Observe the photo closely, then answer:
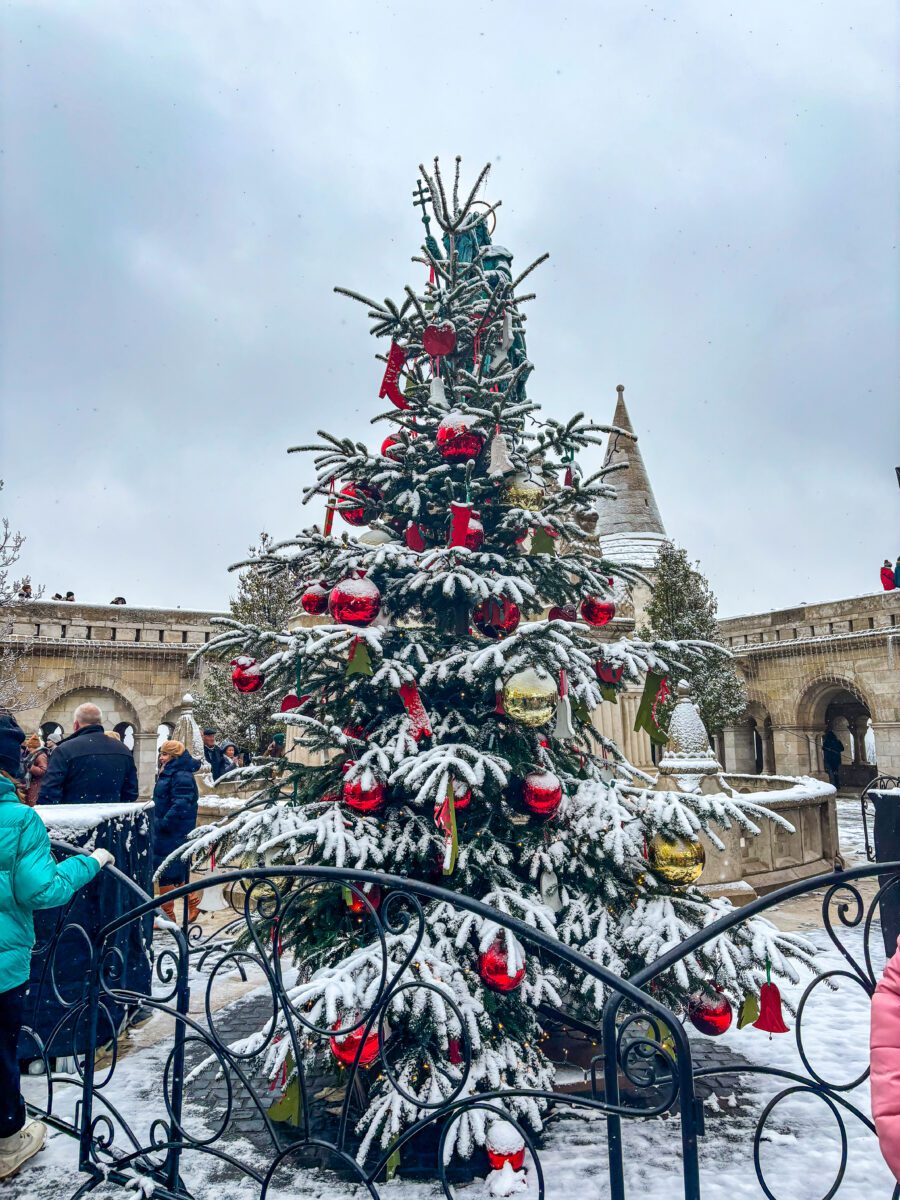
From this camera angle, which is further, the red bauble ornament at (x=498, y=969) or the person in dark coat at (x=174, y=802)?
the person in dark coat at (x=174, y=802)

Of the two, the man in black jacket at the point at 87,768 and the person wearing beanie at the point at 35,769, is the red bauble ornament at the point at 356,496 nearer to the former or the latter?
the man in black jacket at the point at 87,768

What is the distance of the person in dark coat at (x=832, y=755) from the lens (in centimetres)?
2194

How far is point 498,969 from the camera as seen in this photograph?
287 cm

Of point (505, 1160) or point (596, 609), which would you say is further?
point (596, 609)

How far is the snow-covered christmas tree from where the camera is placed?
2.99 m

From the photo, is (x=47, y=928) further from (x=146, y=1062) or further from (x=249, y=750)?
(x=249, y=750)

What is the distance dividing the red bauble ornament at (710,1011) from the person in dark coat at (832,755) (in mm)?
20969

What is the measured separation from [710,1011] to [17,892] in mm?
2855

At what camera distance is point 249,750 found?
632 inches

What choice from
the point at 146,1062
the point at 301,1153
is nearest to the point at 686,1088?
the point at 301,1153

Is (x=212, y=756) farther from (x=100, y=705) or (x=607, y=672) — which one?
(x=607, y=672)

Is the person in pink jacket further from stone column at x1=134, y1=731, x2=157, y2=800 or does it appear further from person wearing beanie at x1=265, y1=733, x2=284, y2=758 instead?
stone column at x1=134, y1=731, x2=157, y2=800

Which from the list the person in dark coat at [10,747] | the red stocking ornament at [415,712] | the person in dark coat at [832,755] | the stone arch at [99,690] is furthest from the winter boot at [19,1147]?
the person in dark coat at [832,755]

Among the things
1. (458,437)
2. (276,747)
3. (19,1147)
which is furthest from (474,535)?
(276,747)
